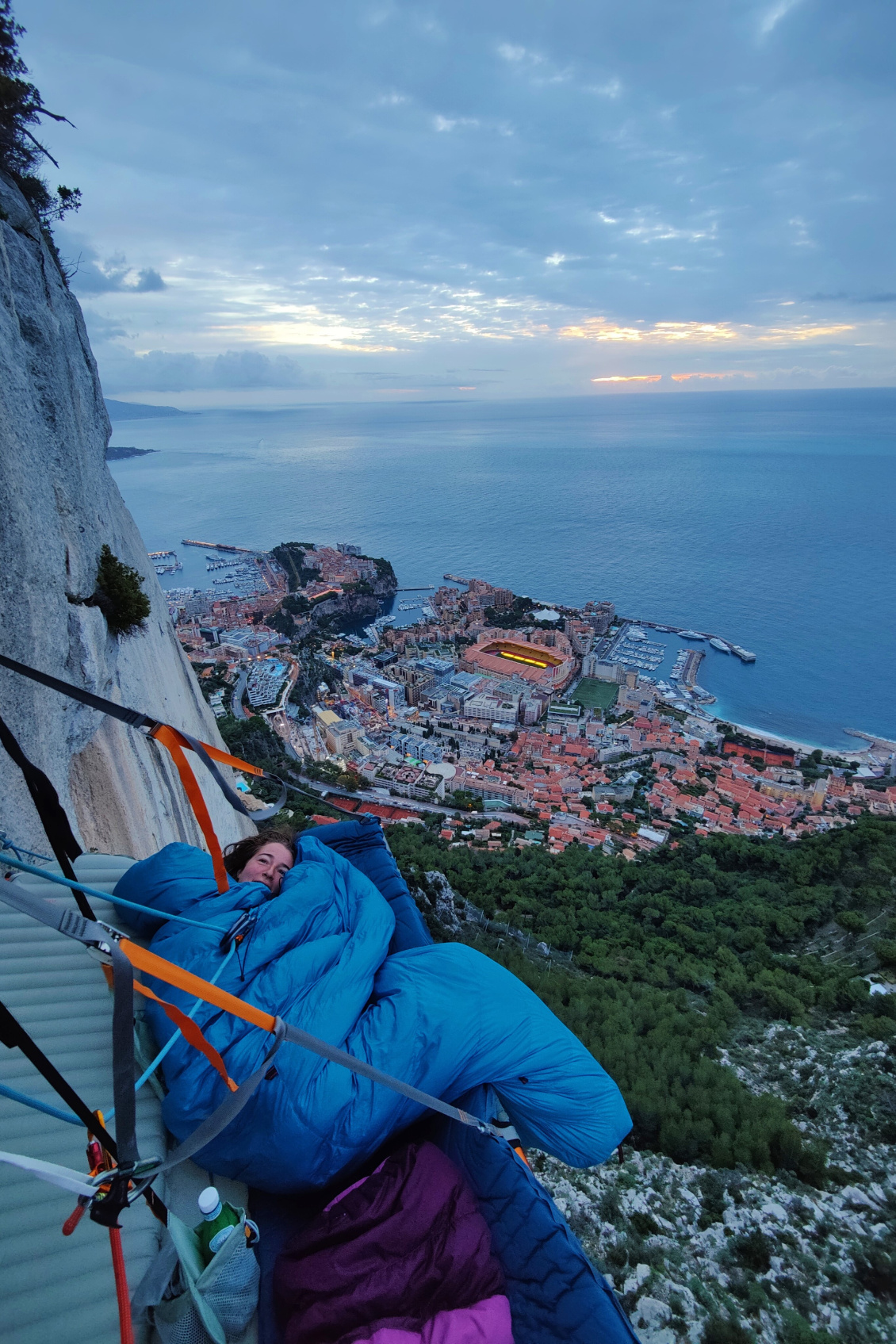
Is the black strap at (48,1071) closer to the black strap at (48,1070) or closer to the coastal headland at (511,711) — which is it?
the black strap at (48,1070)

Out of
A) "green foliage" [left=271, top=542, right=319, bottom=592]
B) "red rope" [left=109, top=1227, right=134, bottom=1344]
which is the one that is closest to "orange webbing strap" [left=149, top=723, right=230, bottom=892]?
"red rope" [left=109, top=1227, right=134, bottom=1344]

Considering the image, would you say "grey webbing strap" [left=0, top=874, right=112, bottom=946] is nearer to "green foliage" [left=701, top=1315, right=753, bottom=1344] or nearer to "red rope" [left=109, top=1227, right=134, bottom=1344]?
"red rope" [left=109, top=1227, right=134, bottom=1344]

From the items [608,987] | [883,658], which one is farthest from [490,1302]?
[883,658]

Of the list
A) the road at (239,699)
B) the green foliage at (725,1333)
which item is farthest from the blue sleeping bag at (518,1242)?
the road at (239,699)

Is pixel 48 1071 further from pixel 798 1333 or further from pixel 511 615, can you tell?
pixel 511 615

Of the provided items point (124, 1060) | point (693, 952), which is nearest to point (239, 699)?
point (693, 952)

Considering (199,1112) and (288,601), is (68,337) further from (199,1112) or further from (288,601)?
(288,601)
